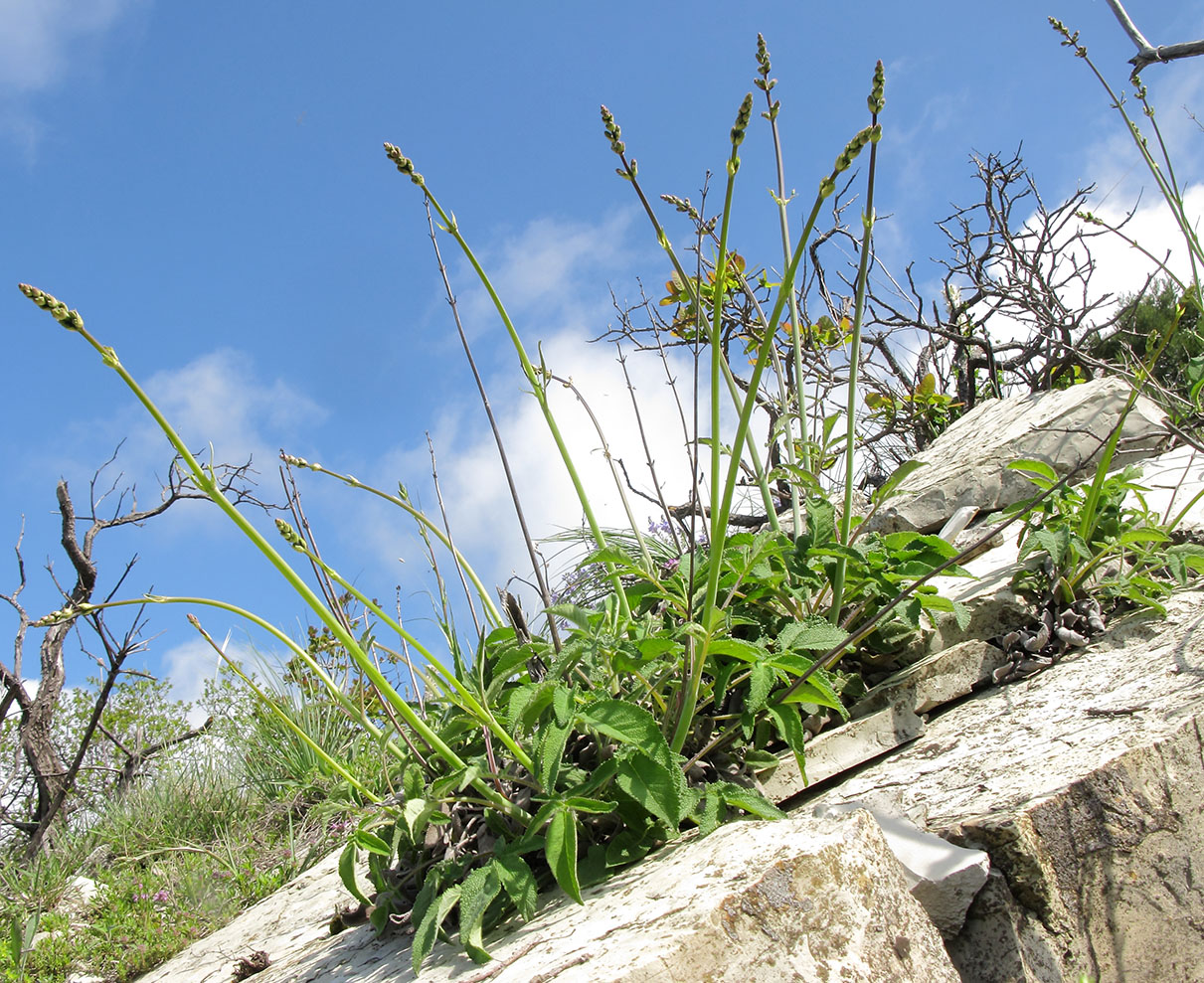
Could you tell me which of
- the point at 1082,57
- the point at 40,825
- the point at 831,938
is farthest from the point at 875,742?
the point at 40,825

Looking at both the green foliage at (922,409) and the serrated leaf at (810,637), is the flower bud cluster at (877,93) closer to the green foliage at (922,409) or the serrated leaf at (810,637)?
the serrated leaf at (810,637)

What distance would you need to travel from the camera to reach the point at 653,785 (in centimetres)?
131

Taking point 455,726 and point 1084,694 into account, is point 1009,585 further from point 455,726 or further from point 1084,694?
point 455,726

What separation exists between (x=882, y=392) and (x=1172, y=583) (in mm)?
3367

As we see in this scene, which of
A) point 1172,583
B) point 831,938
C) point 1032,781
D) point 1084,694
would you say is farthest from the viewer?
point 1172,583

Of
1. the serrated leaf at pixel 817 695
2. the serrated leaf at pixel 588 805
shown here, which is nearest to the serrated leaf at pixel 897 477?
A: the serrated leaf at pixel 817 695

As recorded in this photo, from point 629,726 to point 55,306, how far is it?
95 centimetres

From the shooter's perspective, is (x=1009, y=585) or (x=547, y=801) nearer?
(x=547, y=801)

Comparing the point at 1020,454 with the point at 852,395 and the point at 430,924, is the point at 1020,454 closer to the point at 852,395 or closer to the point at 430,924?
the point at 852,395

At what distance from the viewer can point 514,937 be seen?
1.30 meters

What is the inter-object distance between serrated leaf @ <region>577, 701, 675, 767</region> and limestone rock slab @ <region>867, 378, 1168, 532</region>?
1.91 m

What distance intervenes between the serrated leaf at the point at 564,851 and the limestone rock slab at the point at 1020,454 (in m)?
2.06

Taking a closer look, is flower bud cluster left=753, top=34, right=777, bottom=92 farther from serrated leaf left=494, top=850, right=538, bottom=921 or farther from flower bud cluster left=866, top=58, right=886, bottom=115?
serrated leaf left=494, top=850, right=538, bottom=921

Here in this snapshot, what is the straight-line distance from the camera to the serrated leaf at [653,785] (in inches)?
50.8
